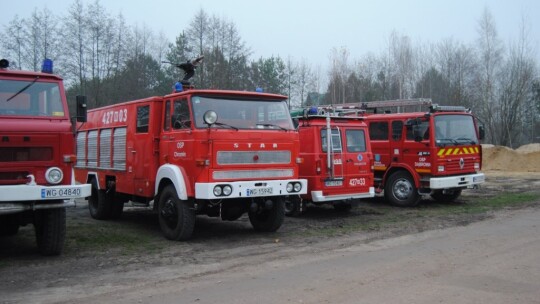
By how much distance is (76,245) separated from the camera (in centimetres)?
891

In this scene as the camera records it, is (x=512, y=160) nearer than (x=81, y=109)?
No

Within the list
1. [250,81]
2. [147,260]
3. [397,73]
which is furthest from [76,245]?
[397,73]

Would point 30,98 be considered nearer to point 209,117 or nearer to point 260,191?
point 209,117

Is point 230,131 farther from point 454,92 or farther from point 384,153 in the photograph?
point 454,92

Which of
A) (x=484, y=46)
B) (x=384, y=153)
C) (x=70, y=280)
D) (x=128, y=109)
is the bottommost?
(x=70, y=280)

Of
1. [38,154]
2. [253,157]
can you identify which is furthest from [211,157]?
[38,154]

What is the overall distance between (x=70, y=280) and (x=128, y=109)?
16.7 ft

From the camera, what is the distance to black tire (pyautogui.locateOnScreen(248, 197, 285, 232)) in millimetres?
9656

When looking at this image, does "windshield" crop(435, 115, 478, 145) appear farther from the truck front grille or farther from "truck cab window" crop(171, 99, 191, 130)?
"truck cab window" crop(171, 99, 191, 130)

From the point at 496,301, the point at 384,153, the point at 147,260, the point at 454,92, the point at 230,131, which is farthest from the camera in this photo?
the point at 454,92

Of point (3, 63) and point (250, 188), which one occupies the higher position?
point (3, 63)

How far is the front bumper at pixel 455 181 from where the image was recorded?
1370cm

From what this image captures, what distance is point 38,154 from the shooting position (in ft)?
24.2

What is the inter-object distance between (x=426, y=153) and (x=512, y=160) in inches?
821
